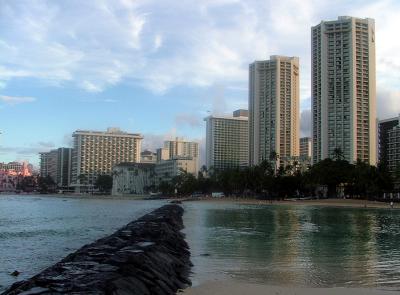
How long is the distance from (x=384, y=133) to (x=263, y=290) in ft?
543

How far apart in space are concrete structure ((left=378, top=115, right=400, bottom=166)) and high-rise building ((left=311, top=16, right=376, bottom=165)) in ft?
25.0

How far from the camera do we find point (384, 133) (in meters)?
167

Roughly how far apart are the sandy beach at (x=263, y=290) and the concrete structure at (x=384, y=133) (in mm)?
157302

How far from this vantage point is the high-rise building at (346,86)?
14975 centimetres

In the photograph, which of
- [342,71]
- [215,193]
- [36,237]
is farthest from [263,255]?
[215,193]

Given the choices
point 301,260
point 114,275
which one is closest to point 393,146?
point 301,260

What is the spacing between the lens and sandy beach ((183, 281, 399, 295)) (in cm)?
1235

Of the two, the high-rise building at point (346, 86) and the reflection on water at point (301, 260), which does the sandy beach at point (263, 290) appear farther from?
the high-rise building at point (346, 86)

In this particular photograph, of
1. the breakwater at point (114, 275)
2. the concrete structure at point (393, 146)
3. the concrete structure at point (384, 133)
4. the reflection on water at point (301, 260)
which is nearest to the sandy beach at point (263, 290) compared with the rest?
the breakwater at point (114, 275)

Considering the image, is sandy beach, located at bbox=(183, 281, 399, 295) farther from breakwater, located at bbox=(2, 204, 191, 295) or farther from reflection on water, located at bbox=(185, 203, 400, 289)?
reflection on water, located at bbox=(185, 203, 400, 289)

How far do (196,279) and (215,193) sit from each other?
17080cm

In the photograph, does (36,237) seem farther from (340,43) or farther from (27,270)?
(340,43)

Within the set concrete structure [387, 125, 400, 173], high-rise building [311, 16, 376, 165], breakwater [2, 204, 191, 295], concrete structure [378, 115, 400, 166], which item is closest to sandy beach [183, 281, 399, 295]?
breakwater [2, 204, 191, 295]

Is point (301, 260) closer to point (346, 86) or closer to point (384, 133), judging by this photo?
point (346, 86)
